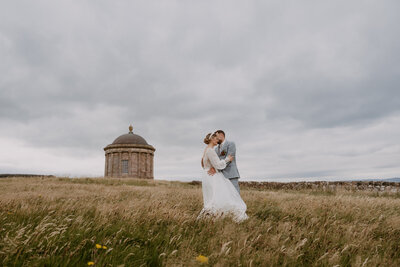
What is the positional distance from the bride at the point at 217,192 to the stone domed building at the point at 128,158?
29706mm

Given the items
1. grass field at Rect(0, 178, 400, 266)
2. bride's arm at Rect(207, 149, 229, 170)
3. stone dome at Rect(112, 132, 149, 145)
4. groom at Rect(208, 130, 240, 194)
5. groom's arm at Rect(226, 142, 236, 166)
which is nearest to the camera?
grass field at Rect(0, 178, 400, 266)

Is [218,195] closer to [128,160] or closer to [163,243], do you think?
[163,243]

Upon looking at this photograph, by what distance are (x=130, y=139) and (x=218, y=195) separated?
3130 centimetres

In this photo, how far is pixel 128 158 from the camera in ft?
113

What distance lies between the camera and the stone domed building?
113 feet

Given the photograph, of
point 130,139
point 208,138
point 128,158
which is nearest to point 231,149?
point 208,138

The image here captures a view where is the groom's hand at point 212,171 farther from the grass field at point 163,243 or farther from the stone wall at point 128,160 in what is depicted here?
the stone wall at point 128,160

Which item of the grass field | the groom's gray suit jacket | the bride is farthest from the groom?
the grass field

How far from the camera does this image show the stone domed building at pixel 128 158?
34312 mm

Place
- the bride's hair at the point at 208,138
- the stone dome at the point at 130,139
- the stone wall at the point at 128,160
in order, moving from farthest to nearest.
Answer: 1. the stone dome at the point at 130,139
2. the stone wall at the point at 128,160
3. the bride's hair at the point at 208,138

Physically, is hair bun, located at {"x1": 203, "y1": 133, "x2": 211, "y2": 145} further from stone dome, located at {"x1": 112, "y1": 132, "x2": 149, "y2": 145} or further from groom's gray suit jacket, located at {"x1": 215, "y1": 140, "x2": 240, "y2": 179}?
stone dome, located at {"x1": 112, "y1": 132, "x2": 149, "y2": 145}

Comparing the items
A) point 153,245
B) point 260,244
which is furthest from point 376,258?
point 153,245

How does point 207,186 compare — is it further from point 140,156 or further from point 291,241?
point 140,156

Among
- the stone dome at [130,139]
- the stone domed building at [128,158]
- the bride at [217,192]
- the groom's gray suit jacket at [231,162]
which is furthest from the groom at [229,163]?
the stone dome at [130,139]
